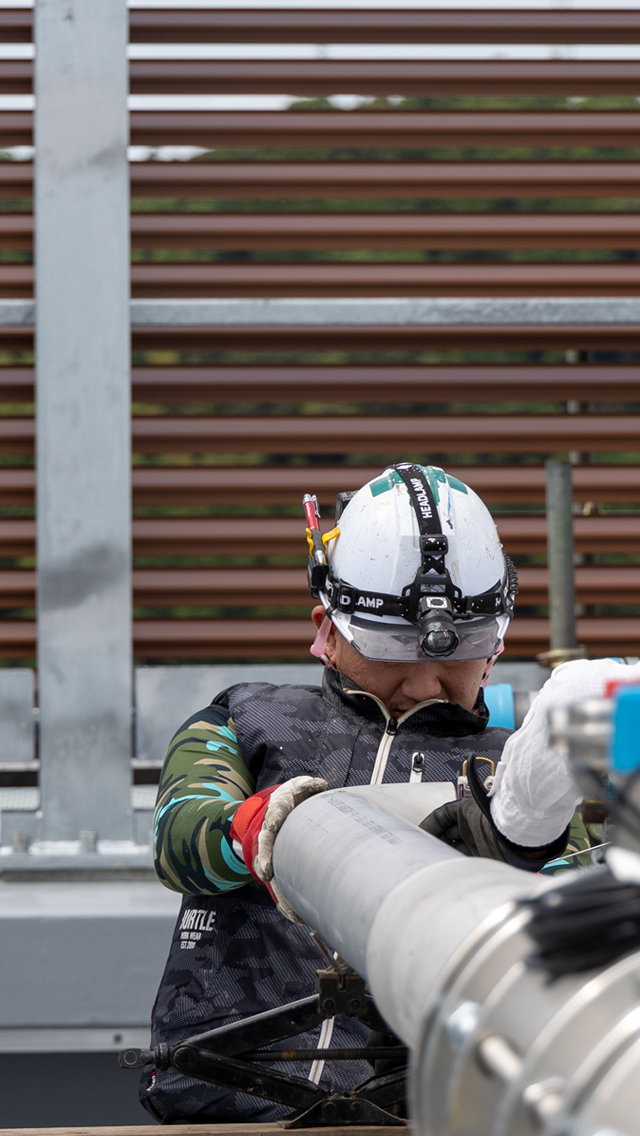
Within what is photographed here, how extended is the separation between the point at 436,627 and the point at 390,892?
96cm

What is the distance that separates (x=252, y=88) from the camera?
11.5 ft

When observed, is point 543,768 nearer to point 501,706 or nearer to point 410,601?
point 410,601

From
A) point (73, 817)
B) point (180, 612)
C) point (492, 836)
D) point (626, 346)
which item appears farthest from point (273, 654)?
point (492, 836)

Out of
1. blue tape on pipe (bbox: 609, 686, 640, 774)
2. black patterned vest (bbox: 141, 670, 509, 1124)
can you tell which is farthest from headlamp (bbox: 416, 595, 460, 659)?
blue tape on pipe (bbox: 609, 686, 640, 774)

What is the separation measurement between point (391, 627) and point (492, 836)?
604 millimetres

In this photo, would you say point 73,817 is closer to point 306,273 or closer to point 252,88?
point 306,273

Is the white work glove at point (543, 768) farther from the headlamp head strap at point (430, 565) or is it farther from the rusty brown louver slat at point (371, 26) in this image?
the rusty brown louver slat at point (371, 26)

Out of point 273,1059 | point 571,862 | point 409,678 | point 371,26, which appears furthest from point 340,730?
point 371,26

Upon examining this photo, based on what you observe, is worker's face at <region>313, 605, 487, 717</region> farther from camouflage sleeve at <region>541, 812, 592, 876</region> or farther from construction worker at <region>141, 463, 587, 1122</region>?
camouflage sleeve at <region>541, 812, 592, 876</region>

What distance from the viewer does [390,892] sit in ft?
2.63

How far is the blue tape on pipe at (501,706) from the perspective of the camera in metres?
2.27

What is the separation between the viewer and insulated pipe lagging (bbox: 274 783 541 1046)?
0.67 m

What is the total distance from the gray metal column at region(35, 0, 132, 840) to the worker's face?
56.1 inches

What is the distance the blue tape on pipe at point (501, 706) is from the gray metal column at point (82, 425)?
1304 mm
